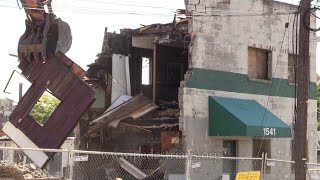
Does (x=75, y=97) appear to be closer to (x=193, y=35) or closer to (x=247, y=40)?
(x=193, y=35)

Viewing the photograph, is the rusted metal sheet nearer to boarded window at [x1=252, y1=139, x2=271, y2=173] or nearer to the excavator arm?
the excavator arm

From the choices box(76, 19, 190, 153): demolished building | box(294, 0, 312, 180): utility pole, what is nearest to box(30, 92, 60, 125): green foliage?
box(76, 19, 190, 153): demolished building

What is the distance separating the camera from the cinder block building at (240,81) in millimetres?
19359

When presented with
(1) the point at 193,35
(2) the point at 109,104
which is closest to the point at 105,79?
(2) the point at 109,104

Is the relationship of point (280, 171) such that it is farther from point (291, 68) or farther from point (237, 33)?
point (237, 33)

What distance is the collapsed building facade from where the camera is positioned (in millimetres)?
19453

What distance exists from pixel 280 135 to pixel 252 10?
4.98m

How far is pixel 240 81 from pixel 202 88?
6.88 feet

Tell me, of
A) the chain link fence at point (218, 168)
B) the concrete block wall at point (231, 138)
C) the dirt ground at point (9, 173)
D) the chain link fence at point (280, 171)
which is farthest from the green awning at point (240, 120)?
the dirt ground at point (9, 173)

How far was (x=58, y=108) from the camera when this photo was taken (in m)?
16.7

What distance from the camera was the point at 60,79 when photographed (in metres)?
16.6

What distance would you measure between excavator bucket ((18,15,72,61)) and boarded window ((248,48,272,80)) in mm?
8266

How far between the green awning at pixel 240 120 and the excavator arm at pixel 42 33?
19.8 ft


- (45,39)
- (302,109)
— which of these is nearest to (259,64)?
(302,109)
